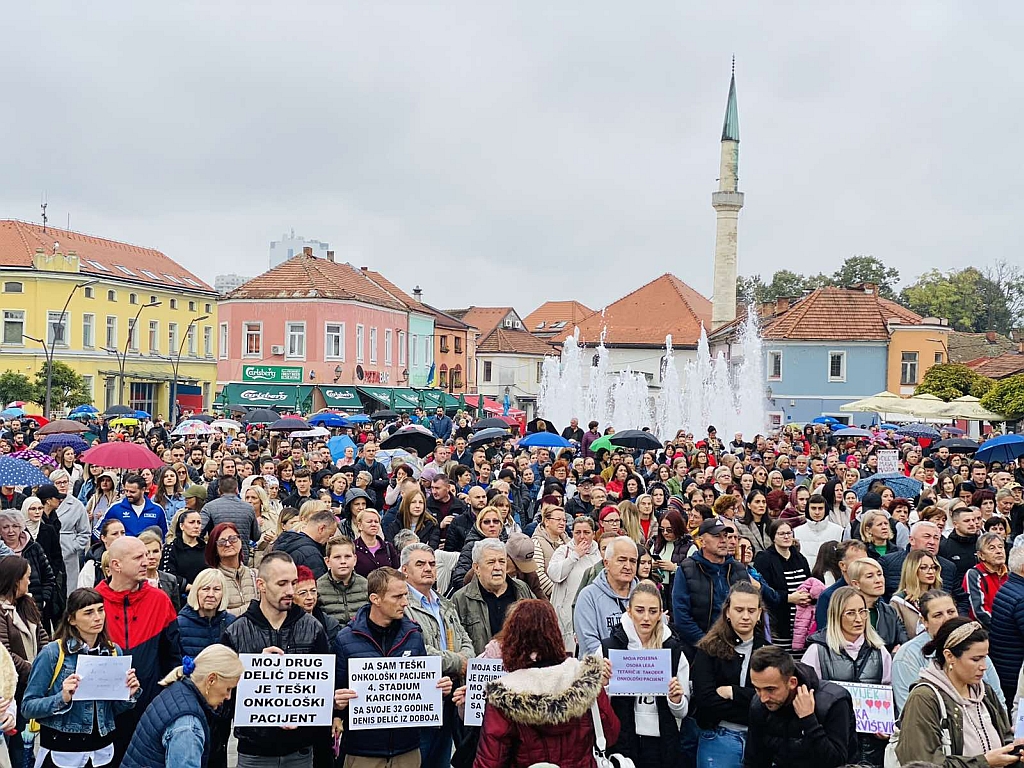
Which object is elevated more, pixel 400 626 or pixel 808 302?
pixel 808 302

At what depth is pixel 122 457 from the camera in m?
13.8

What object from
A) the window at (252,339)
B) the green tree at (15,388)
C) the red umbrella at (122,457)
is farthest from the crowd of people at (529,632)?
the window at (252,339)

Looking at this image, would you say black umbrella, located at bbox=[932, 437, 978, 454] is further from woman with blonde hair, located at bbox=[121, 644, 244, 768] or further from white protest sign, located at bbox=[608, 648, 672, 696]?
woman with blonde hair, located at bbox=[121, 644, 244, 768]

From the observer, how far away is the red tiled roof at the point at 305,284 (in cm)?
5538

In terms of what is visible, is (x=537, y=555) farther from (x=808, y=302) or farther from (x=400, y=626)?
(x=808, y=302)

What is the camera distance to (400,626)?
6.10 m

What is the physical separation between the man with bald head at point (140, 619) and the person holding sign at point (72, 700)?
38 cm

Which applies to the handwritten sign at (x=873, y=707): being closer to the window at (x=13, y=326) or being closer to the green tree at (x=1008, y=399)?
the green tree at (x=1008, y=399)

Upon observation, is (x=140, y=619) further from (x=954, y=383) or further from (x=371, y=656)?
(x=954, y=383)

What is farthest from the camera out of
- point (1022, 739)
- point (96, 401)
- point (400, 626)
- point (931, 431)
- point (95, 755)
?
point (96, 401)

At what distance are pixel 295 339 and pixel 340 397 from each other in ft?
12.2

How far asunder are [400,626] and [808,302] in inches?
2178

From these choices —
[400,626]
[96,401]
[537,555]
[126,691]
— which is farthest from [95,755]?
[96,401]

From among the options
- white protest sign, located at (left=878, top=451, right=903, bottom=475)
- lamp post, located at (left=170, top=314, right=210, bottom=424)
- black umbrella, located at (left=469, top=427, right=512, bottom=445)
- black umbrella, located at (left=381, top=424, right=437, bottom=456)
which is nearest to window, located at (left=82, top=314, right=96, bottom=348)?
lamp post, located at (left=170, top=314, right=210, bottom=424)
